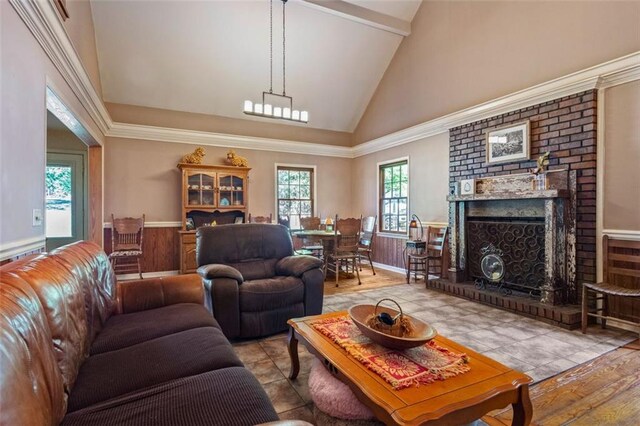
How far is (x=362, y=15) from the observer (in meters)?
5.03

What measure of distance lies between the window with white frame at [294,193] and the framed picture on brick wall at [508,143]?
383cm

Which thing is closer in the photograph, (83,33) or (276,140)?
(83,33)

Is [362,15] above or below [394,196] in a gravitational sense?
above

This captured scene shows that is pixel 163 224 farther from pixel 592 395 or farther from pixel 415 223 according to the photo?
pixel 592 395

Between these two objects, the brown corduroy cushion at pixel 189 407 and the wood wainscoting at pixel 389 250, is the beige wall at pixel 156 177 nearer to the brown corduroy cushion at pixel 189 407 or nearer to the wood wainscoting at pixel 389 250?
the wood wainscoting at pixel 389 250

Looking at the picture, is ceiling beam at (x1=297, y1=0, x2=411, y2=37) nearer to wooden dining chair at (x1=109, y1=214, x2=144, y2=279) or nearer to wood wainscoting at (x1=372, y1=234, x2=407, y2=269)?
wood wainscoting at (x1=372, y1=234, x2=407, y2=269)

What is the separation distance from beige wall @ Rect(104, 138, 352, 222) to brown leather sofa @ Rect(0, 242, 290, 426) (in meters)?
4.00

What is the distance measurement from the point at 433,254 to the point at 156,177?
5002mm

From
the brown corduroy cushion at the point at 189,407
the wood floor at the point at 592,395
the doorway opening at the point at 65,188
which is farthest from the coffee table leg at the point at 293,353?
the doorway opening at the point at 65,188

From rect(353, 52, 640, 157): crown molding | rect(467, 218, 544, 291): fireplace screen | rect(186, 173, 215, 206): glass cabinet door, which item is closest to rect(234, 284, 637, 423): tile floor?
rect(467, 218, 544, 291): fireplace screen

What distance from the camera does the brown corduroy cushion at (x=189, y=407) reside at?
1.04 meters

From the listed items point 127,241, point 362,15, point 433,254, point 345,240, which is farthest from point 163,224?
point 362,15

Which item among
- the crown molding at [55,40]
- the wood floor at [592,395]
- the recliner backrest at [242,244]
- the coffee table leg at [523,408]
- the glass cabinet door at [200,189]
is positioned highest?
the crown molding at [55,40]

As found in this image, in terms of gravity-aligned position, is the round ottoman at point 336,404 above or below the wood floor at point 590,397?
above
